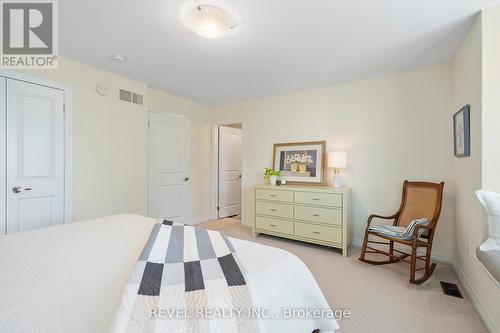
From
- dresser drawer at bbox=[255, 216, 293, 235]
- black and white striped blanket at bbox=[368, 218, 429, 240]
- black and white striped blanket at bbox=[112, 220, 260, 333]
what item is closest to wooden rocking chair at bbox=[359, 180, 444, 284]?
black and white striped blanket at bbox=[368, 218, 429, 240]

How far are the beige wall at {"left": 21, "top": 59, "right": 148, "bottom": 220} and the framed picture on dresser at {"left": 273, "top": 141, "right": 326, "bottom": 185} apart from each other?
2.18 metres

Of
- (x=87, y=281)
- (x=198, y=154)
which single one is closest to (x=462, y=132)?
(x=87, y=281)

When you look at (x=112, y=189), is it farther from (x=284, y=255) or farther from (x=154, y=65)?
(x=284, y=255)

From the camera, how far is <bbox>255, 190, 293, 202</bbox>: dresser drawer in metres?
3.32

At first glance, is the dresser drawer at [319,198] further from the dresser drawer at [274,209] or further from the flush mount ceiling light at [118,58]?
the flush mount ceiling light at [118,58]

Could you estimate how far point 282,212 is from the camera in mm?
3373

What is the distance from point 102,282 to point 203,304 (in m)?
0.50

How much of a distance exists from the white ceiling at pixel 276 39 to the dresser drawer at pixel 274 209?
6.02 ft

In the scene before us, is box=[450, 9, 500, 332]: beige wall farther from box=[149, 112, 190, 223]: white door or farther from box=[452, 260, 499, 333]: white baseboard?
box=[149, 112, 190, 223]: white door

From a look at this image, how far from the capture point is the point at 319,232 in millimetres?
3059

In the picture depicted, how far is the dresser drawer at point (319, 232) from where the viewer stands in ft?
9.62

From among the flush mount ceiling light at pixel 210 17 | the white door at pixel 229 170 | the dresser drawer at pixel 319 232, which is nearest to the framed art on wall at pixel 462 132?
the dresser drawer at pixel 319 232

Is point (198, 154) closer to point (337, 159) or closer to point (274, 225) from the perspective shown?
point (274, 225)

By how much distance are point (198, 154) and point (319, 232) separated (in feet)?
8.68
